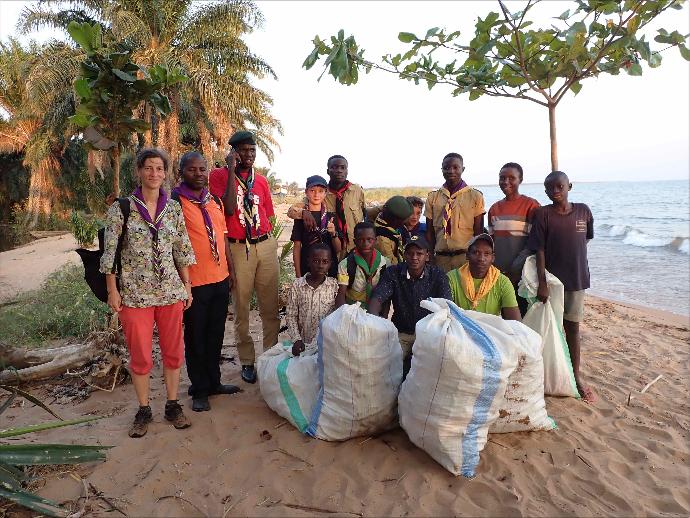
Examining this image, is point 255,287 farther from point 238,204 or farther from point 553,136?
point 553,136

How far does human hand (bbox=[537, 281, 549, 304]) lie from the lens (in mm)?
3193

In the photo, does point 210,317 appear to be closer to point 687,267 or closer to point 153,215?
point 153,215

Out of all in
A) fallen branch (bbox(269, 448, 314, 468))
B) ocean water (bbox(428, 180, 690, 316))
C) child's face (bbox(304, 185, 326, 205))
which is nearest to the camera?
fallen branch (bbox(269, 448, 314, 468))

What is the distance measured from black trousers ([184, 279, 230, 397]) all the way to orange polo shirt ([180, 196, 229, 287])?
69 mm

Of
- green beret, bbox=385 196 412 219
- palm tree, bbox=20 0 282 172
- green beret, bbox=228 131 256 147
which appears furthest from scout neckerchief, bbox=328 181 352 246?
palm tree, bbox=20 0 282 172

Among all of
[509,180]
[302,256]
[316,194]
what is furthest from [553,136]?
[302,256]

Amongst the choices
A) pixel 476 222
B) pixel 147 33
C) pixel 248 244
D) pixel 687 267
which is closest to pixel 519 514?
pixel 476 222

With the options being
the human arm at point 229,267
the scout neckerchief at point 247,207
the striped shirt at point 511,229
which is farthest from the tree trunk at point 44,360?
the striped shirt at point 511,229

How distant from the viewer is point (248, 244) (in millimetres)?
3430

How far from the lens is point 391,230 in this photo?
362 cm

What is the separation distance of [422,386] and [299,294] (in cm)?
123

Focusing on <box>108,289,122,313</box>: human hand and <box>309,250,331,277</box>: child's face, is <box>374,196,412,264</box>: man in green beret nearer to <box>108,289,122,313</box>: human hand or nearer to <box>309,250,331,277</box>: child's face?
<box>309,250,331,277</box>: child's face

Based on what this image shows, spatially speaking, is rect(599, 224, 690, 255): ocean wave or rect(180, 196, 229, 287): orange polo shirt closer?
rect(180, 196, 229, 287): orange polo shirt

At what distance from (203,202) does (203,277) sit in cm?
49
